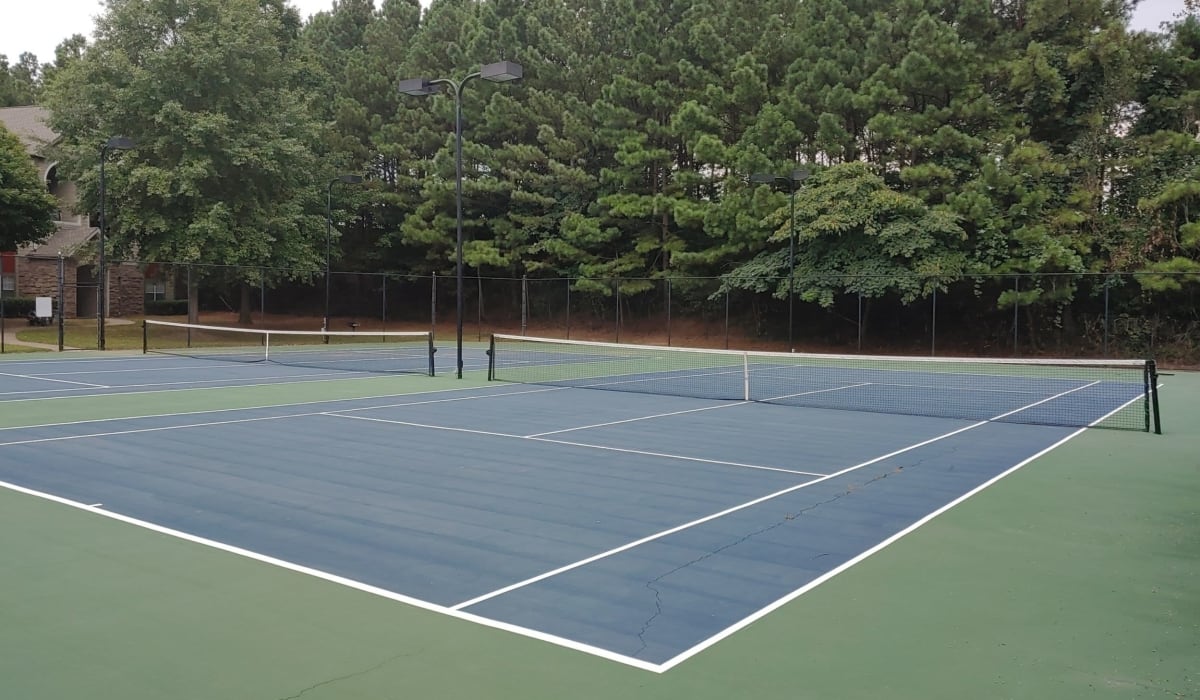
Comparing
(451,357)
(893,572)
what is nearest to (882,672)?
(893,572)

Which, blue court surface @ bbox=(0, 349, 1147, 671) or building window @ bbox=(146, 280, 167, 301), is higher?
building window @ bbox=(146, 280, 167, 301)

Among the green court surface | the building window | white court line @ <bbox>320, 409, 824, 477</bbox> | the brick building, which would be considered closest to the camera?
the green court surface

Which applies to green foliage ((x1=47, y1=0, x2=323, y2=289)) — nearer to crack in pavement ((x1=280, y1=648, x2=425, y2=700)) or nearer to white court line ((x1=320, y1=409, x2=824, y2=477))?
white court line ((x1=320, y1=409, x2=824, y2=477))

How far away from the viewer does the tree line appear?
2972 cm

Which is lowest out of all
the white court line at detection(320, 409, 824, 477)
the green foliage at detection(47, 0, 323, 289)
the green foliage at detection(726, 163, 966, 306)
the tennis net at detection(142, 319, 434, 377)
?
the white court line at detection(320, 409, 824, 477)

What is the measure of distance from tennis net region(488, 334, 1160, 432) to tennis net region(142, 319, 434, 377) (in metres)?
2.89

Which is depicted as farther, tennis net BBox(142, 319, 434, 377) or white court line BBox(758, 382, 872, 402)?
tennis net BBox(142, 319, 434, 377)

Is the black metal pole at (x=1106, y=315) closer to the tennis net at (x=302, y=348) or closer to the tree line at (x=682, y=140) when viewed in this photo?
the tree line at (x=682, y=140)

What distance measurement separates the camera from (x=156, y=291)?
5088cm

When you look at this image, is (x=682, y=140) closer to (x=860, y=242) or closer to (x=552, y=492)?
(x=860, y=242)

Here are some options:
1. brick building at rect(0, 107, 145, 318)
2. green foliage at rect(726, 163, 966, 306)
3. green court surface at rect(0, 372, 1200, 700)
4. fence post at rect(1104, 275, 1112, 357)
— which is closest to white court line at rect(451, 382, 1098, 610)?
green court surface at rect(0, 372, 1200, 700)

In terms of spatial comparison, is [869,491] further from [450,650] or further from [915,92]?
[915,92]

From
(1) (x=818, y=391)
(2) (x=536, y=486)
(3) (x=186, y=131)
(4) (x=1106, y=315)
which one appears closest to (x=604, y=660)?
(2) (x=536, y=486)

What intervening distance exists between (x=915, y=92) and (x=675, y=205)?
9773mm
